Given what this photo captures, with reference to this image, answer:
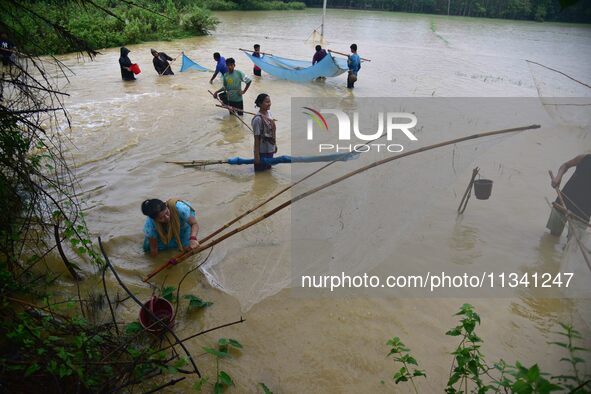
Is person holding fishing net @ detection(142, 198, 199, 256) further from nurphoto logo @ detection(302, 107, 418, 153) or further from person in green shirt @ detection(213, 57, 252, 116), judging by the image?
person in green shirt @ detection(213, 57, 252, 116)

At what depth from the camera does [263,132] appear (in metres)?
4.59

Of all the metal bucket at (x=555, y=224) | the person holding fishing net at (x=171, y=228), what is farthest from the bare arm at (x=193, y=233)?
the metal bucket at (x=555, y=224)

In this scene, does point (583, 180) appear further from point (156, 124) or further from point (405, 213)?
point (156, 124)

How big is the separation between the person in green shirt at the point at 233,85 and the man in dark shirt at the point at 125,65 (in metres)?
3.63

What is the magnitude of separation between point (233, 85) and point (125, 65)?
4.14m

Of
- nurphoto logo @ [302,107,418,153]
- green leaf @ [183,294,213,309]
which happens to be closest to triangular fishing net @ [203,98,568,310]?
green leaf @ [183,294,213,309]

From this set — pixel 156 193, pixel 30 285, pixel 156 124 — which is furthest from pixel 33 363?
pixel 156 124

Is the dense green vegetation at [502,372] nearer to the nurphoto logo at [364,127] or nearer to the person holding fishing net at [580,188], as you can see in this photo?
the person holding fishing net at [580,188]

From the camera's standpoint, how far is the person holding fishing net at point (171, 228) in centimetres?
313

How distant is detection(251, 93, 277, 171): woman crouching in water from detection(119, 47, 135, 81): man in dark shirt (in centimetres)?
624

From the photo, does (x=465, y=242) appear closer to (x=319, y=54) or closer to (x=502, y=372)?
(x=502, y=372)

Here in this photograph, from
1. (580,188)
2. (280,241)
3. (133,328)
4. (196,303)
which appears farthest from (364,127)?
(133,328)

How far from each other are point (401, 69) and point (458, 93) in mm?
3108

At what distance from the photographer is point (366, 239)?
3172mm
